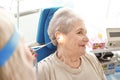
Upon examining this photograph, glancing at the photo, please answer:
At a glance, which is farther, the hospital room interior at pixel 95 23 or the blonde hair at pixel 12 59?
the hospital room interior at pixel 95 23

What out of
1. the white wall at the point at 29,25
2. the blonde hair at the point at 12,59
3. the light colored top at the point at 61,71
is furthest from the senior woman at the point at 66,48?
the white wall at the point at 29,25

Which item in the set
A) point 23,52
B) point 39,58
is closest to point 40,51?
point 39,58

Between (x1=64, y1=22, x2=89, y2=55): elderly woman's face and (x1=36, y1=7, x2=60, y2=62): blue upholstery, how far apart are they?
22cm

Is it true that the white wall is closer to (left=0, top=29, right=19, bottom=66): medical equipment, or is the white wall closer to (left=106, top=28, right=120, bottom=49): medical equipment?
(left=106, top=28, right=120, bottom=49): medical equipment

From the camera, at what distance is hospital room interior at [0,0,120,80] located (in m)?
1.98

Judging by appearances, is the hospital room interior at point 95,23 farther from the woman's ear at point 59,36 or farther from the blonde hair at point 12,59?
the blonde hair at point 12,59

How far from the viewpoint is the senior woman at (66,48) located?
1686 millimetres

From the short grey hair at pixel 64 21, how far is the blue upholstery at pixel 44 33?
13cm

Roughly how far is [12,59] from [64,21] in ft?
3.51

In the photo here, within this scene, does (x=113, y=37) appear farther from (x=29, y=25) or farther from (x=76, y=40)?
(x=29, y=25)

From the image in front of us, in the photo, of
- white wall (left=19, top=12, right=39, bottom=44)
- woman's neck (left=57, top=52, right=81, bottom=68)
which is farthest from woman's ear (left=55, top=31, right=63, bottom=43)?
white wall (left=19, top=12, right=39, bottom=44)

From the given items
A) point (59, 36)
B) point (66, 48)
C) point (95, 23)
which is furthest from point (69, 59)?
point (95, 23)

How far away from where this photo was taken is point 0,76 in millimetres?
670

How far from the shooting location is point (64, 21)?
1692 millimetres
